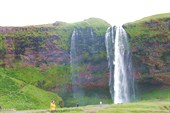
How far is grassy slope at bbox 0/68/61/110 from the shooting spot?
2319 inches

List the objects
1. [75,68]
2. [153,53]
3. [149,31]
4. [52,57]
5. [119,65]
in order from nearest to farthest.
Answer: [153,53] < [149,31] < [119,65] < [52,57] < [75,68]

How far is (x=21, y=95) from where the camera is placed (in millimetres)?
63062

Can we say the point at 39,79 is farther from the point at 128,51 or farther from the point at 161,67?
the point at 161,67

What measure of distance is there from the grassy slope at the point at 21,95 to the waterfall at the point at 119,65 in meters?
10.9

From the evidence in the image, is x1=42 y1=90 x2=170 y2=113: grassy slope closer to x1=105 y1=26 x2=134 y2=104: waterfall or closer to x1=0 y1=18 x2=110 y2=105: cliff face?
x1=105 y1=26 x2=134 y2=104: waterfall

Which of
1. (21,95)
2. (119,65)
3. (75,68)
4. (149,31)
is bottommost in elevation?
(21,95)

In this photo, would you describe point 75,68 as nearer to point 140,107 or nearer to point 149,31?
point 149,31

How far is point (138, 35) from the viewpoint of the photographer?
73500 millimetres

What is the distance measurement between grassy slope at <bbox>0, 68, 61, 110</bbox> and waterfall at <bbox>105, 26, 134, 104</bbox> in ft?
35.9

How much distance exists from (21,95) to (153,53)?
2549cm

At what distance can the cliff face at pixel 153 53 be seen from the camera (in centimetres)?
7162

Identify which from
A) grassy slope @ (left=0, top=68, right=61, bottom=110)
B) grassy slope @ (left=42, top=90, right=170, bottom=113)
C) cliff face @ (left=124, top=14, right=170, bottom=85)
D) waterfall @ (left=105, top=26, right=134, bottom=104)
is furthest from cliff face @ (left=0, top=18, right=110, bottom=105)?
grassy slope @ (left=42, top=90, right=170, bottom=113)

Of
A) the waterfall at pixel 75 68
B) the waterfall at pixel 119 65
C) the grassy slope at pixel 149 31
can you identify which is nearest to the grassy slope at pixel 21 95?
the waterfall at pixel 75 68

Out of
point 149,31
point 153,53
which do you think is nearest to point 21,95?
point 153,53
